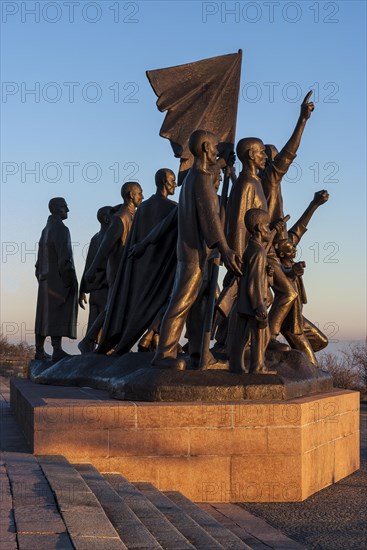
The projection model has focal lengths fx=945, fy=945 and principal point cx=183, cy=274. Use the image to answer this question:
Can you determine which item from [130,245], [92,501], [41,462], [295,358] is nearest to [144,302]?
A: [130,245]

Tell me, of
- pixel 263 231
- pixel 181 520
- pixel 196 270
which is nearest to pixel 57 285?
pixel 196 270

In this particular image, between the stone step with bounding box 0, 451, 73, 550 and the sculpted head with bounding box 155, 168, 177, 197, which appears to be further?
the sculpted head with bounding box 155, 168, 177, 197

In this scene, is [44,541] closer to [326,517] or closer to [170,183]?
[326,517]

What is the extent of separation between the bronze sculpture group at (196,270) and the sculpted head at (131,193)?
0.01 metres

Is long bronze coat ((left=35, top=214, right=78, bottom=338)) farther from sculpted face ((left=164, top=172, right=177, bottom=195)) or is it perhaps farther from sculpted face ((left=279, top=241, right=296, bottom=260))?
sculpted face ((left=279, top=241, right=296, bottom=260))

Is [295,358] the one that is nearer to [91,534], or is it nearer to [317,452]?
[317,452]

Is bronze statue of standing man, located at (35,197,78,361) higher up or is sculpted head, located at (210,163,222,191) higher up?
sculpted head, located at (210,163,222,191)

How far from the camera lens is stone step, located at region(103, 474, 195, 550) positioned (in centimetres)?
486

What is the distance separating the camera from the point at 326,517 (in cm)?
691

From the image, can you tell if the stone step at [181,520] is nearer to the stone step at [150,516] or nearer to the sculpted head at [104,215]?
the stone step at [150,516]

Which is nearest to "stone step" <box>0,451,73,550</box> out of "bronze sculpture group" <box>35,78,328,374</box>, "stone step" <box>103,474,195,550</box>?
"stone step" <box>103,474,195,550</box>

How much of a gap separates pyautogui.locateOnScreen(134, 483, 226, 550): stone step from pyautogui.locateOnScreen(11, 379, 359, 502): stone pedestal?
1.01 feet

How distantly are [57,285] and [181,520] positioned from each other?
8.04 m

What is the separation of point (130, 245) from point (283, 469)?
384 centimetres
